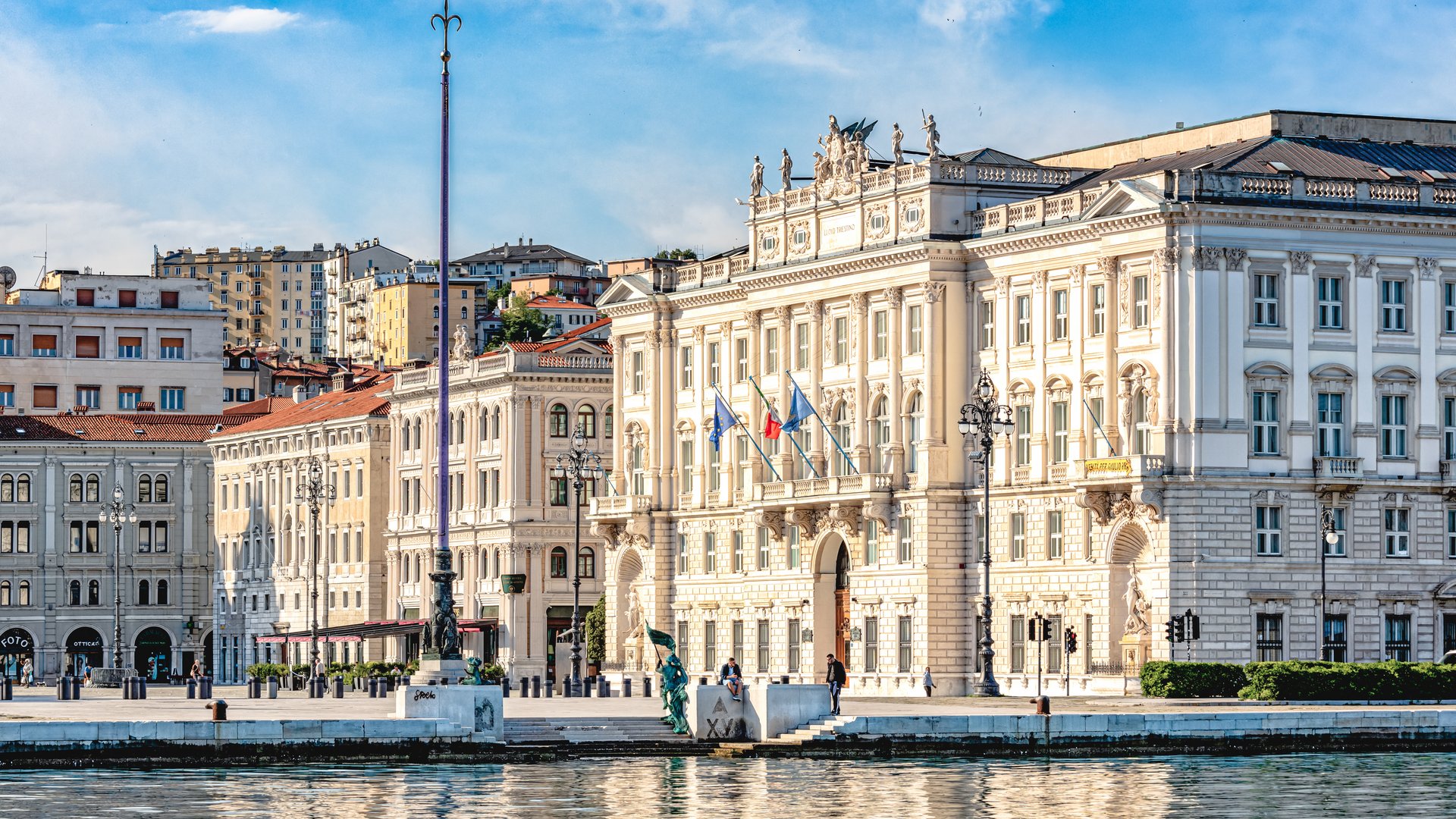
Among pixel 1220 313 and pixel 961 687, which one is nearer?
pixel 1220 313

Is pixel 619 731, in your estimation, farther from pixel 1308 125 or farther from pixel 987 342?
pixel 1308 125

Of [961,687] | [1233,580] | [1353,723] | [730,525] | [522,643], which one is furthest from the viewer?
[522,643]

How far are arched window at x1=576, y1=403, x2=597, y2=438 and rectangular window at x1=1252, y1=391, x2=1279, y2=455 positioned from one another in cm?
4497

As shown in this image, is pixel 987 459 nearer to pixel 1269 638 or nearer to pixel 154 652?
pixel 1269 638

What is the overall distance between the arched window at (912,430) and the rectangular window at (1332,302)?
14564 mm

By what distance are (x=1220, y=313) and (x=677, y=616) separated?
101 ft

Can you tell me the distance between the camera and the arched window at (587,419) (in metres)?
133

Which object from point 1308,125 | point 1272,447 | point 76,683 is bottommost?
point 76,683

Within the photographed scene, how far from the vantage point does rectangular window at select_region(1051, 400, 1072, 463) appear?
321 feet

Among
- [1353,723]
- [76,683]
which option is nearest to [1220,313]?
[1353,723]

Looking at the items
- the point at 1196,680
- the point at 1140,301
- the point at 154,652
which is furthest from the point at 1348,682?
the point at 154,652

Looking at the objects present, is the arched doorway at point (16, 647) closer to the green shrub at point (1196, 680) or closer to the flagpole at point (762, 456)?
the flagpole at point (762, 456)

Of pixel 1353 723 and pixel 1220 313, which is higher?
pixel 1220 313

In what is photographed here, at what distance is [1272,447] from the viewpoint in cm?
9312
